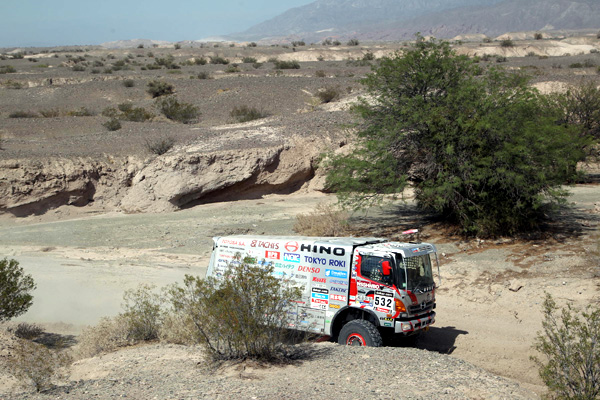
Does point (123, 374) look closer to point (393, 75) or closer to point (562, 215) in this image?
point (393, 75)

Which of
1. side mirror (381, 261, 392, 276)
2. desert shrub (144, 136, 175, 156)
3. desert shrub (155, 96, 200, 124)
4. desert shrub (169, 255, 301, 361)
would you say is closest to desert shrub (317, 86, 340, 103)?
desert shrub (155, 96, 200, 124)

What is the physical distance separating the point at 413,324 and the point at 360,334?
98cm

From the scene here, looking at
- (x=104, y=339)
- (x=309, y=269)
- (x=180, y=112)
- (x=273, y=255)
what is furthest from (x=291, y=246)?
(x=180, y=112)

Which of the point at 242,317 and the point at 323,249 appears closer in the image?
the point at 242,317

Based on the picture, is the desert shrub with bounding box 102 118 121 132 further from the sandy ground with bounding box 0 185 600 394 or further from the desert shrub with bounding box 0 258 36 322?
the desert shrub with bounding box 0 258 36 322

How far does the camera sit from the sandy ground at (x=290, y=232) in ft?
42.7

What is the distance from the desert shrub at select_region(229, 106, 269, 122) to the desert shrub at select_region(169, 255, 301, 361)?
27.2 meters

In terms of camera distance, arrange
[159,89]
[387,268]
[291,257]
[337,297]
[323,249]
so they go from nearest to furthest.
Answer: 1. [387,268]
2. [337,297]
3. [323,249]
4. [291,257]
5. [159,89]

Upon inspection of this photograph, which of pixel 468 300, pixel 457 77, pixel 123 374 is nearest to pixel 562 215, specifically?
pixel 457 77

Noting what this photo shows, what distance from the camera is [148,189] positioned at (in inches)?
1056

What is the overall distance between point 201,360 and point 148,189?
721 inches

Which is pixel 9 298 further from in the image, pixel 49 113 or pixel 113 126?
pixel 49 113

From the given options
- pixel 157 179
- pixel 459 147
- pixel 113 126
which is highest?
pixel 113 126

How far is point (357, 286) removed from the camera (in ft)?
35.1
